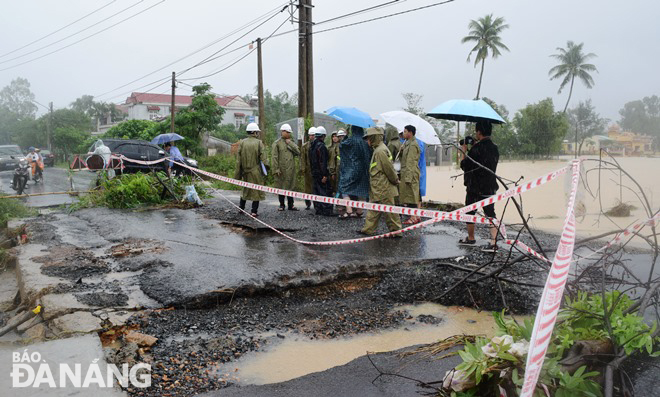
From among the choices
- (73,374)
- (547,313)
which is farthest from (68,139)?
(547,313)

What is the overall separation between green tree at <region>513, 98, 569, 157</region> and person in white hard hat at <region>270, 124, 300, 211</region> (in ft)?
115

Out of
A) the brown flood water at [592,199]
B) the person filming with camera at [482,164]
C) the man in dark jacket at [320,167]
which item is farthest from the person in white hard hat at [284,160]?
the person filming with camera at [482,164]

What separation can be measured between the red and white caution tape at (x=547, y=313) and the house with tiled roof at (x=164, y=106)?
63.8 m

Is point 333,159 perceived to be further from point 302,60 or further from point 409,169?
point 302,60

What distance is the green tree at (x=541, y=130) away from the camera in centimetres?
3919

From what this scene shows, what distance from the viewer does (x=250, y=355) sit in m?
3.59

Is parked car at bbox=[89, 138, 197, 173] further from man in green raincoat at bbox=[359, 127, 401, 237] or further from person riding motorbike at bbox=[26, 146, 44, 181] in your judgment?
man in green raincoat at bbox=[359, 127, 401, 237]

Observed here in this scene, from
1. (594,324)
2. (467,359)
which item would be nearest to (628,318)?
(594,324)

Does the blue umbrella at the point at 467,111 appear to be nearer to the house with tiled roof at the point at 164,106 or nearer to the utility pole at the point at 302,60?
the utility pole at the point at 302,60

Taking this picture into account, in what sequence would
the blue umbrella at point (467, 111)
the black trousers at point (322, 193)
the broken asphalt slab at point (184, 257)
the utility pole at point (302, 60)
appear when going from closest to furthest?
the broken asphalt slab at point (184, 257), the blue umbrella at point (467, 111), the black trousers at point (322, 193), the utility pole at point (302, 60)

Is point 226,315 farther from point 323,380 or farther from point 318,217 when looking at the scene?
point 318,217

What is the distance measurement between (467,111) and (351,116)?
2.46 meters

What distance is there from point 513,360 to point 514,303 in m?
2.68

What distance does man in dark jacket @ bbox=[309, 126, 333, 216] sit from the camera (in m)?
9.45
